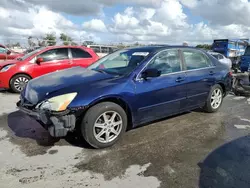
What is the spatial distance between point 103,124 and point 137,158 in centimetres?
71

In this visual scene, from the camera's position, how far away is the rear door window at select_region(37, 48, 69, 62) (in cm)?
739

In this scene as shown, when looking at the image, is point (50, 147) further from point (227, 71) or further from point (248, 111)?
point (248, 111)

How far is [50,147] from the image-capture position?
3467 millimetres

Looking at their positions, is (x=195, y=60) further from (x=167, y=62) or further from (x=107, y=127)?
(x=107, y=127)

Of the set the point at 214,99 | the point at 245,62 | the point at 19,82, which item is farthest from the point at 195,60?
the point at 245,62

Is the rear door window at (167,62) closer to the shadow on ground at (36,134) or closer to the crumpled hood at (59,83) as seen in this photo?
the crumpled hood at (59,83)

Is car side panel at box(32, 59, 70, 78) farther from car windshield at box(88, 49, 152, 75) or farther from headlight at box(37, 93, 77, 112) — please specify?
headlight at box(37, 93, 77, 112)

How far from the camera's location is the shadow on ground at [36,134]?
11.8 ft

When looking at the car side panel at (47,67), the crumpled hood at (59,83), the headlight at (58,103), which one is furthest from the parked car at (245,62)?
the headlight at (58,103)

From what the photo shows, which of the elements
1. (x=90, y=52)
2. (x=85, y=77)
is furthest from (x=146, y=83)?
(x=90, y=52)

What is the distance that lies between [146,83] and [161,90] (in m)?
0.36

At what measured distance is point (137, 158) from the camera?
3.18 metres

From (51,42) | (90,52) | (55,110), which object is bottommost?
(55,110)

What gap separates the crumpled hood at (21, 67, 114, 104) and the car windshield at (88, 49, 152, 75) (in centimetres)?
28
